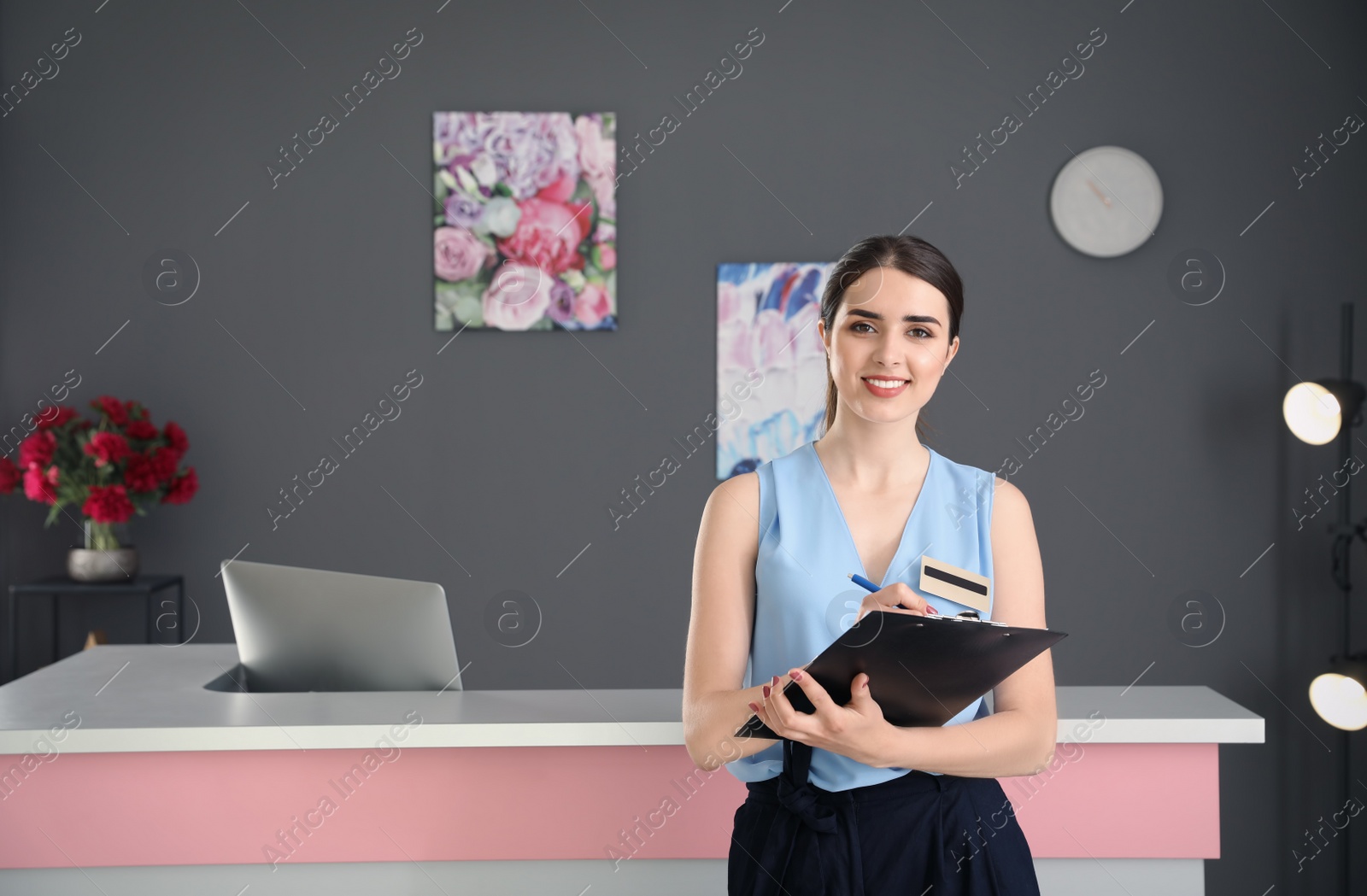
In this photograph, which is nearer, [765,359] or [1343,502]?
[1343,502]

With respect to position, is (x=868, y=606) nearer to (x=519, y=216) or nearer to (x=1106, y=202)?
(x=519, y=216)

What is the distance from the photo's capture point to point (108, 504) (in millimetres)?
3158

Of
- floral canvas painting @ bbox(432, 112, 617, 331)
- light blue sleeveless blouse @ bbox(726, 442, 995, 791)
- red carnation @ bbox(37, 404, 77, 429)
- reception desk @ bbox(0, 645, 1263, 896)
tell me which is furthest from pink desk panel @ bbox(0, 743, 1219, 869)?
floral canvas painting @ bbox(432, 112, 617, 331)

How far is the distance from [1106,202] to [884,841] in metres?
2.84

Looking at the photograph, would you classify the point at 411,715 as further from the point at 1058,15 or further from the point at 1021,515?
the point at 1058,15

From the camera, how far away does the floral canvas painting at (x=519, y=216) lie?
3508 mm

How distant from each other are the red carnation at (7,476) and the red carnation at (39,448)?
75mm

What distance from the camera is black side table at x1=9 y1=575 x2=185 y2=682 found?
3213 mm

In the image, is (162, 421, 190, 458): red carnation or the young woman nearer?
the young woman

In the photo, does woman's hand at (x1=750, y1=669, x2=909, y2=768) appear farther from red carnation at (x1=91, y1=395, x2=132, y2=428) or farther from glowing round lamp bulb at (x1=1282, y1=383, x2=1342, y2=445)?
red carnation at (x1=91, y1=395, x2=132, y2=428)

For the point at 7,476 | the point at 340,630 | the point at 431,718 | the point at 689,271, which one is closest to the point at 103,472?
the point at 7,476

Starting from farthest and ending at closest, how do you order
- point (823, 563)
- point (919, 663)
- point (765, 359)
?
point (765, 359) → point (823, 563) → point (919, 663)

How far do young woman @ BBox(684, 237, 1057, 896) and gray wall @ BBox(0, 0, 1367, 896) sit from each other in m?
2.18

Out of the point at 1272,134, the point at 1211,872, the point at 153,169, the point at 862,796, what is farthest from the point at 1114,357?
the point at 153,169
